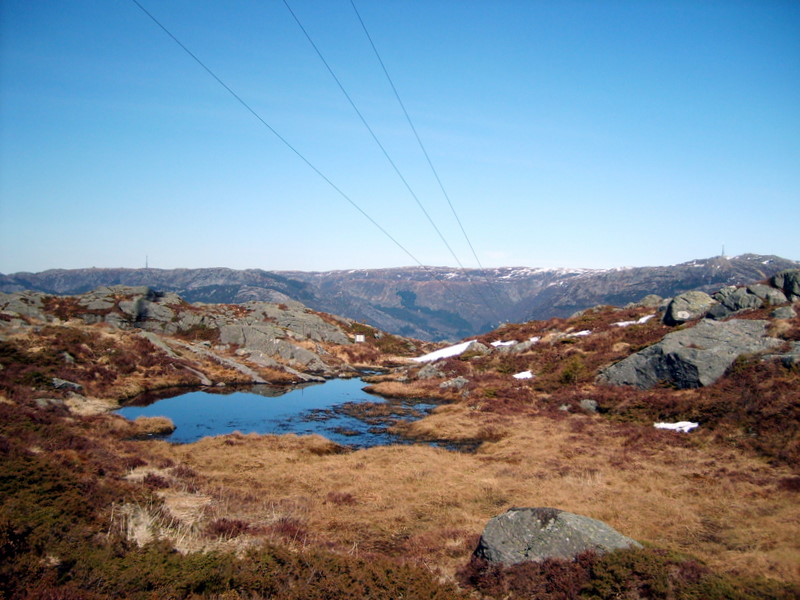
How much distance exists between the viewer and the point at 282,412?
143 ft

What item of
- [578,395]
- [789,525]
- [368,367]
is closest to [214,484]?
[789,525]

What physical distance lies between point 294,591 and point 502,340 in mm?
63347

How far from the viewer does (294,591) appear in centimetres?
952

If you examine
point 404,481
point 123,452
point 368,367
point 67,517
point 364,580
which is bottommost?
point 368,367

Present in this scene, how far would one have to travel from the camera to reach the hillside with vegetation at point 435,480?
1010 centimetres

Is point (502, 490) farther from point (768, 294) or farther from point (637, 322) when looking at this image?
point (637, 322)

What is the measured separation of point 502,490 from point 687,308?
3828cm

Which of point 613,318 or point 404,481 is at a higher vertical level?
point 613,318

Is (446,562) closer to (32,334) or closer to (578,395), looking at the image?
(578,395)

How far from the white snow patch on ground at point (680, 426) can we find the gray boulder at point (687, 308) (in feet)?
72.5

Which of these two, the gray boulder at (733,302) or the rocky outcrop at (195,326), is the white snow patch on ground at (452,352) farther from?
the gray boulder at (733,302)

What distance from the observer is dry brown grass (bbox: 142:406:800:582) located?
46.1ft

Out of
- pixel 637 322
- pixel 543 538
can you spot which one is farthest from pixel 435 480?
pixel 637 322

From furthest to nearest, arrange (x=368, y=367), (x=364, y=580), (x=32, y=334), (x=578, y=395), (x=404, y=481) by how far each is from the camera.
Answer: (x=368, y=367) < (x=32, y=334) < (x=578, y=395) < (x=404, y=481) < (x=364, y=580)
